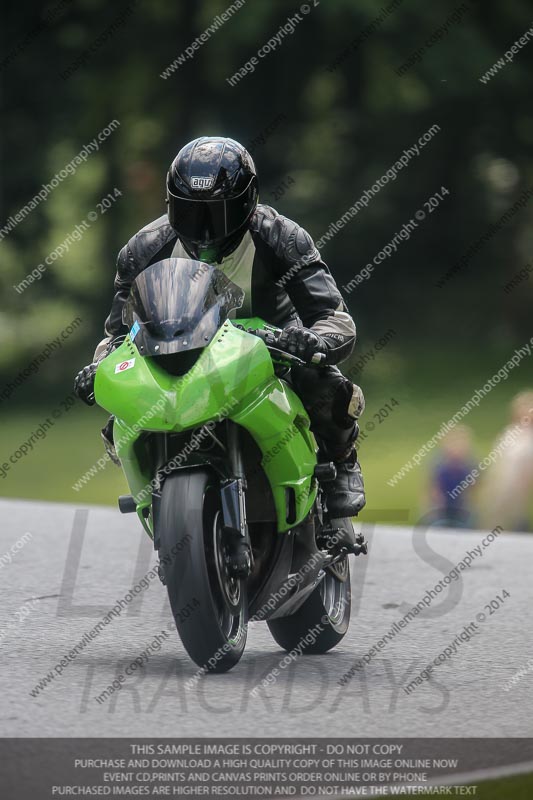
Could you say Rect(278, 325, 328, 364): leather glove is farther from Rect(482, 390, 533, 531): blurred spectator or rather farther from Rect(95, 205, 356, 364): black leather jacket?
Rect(482, 390, 533, 531): blurred spectator

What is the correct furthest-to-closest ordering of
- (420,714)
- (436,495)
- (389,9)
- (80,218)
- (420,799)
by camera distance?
1. (80,218)
2. (389,9)
3. (436,495)
4. (420,714)
5. (420,799)

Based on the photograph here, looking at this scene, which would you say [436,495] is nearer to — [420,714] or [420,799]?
[420,714]

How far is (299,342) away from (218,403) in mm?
449

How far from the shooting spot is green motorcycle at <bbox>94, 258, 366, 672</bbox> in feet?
15.9

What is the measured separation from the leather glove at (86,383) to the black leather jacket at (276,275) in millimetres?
294

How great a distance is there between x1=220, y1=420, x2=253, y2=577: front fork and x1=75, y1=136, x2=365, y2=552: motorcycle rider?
0.42 m

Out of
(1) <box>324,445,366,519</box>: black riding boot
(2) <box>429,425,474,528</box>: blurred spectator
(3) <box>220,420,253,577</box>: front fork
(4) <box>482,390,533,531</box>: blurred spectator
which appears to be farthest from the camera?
(2) <box>429,425,474,528</box>: blurred spectator

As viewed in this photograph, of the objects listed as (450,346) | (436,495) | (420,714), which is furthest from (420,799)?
(450,346)

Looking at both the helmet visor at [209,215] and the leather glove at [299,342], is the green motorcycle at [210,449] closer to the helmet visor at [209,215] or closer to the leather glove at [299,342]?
the leather glove at [299,342]

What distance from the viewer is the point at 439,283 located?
20.9m

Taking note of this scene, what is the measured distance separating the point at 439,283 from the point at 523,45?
11.6 ft

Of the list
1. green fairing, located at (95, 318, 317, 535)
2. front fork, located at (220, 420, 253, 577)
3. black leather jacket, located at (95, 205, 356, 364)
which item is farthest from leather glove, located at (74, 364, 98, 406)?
front fork, located at (220, 420, 253, 577)

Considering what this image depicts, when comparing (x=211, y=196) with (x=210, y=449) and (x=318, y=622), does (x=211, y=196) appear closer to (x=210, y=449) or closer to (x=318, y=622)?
(x=210, y=449)

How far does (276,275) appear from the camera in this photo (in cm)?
561
